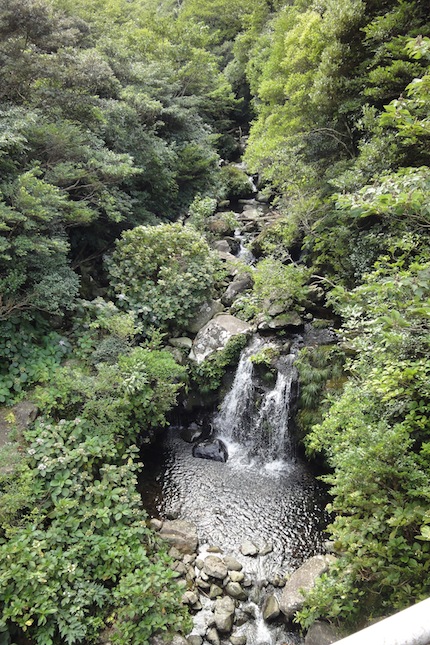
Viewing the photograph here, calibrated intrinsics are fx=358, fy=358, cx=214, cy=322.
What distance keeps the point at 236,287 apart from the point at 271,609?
828cm

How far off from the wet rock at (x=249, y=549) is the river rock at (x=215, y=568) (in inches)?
19.5

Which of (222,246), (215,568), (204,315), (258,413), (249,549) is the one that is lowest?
(215,568)

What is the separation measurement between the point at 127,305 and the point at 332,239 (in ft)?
18.9

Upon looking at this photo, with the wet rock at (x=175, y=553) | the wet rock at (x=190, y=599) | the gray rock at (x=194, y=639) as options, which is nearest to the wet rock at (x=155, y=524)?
the wet rock at (x=175, y=553)

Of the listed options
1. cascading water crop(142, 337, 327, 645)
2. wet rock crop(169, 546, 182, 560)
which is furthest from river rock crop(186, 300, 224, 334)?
wet rock crop(169, 546, 182, 560)

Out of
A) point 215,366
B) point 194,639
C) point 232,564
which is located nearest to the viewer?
point 194,639

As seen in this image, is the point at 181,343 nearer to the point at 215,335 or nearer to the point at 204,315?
the point at 215,335

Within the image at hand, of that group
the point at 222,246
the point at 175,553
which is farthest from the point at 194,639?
the point at 222,246

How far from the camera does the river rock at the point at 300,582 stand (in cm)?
548

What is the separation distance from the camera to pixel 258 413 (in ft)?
29.9

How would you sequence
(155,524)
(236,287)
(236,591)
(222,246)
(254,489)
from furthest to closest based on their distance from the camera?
(222,246) → (236,287) → (254,489) → (155,524) → (236,591)

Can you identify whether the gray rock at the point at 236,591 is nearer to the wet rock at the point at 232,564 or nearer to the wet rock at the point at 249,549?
the wet rock at the point at 232,564

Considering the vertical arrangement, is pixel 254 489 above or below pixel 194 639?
above

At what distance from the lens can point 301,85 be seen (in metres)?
10.4
